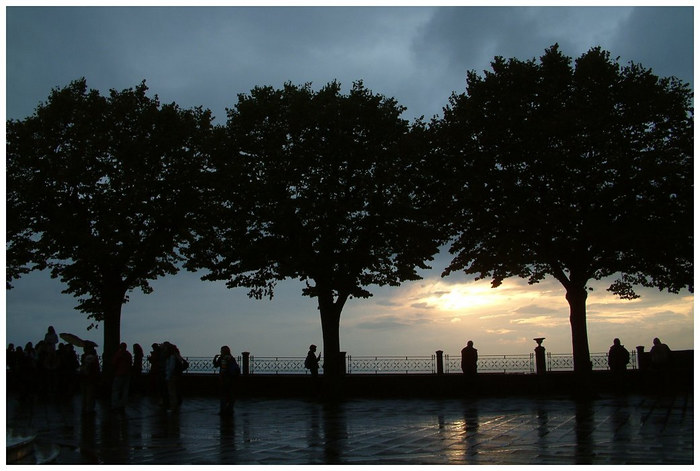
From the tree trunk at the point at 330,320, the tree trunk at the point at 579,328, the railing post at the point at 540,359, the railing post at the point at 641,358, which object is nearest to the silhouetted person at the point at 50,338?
the tree trunk at the point at 330,320

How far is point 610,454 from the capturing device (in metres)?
10.5

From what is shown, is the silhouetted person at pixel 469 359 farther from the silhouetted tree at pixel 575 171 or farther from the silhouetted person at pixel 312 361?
the silhouetted person at pixel 312 361

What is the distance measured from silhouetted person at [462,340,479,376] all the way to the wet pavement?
674cm

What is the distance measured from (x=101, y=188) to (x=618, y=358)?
24.0 m

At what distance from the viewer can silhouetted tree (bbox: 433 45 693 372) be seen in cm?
2772

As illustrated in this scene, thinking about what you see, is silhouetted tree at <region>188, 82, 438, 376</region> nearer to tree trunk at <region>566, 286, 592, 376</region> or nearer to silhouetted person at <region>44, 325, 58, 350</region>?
tree trunk at <region>566, 286, 592, 376</region>

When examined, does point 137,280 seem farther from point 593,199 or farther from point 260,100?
point 593,199

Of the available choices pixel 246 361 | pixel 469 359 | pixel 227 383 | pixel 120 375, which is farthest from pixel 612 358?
pixel 120 375

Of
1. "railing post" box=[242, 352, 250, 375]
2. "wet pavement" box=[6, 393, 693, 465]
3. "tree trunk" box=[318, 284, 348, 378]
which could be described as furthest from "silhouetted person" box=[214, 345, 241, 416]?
"railing post" box=[242, 352, 250, 375]

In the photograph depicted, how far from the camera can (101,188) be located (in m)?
33.7

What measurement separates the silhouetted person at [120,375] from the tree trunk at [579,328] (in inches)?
632

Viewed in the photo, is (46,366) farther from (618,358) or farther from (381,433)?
(618,358)

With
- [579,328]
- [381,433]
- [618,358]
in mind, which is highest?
[579,328]
